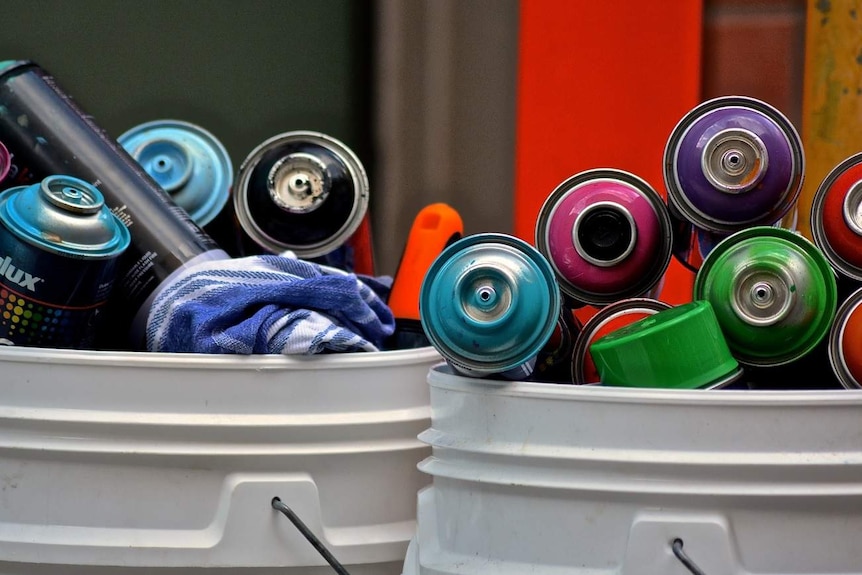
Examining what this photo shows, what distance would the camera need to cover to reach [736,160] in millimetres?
833

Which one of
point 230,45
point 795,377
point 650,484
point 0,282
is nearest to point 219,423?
point 0,282

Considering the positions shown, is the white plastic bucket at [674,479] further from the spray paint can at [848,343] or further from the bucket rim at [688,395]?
the spray paint can at [848,343]

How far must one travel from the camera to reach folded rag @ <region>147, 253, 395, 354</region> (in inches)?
35.6

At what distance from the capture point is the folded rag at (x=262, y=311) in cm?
90

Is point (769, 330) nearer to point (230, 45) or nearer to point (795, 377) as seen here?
point (795, 377)

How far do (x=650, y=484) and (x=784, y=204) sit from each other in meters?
0.28

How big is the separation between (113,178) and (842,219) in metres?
0.68

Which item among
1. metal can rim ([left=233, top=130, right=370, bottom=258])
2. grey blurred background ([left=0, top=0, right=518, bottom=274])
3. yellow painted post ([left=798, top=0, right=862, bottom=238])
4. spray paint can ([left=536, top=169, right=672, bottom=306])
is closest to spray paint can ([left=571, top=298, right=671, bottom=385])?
spray paint can ([left=536, top=169, right=672, bottom=306])

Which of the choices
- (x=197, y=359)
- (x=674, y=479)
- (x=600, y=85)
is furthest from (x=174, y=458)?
(x=600, y=85)

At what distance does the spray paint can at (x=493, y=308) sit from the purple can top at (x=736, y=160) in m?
0.16

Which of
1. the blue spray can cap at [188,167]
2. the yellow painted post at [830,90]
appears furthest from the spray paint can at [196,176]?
the yellow painted post at [830,90]

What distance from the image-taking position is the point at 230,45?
198cm

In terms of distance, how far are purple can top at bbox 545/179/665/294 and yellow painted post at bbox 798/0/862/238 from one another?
67cm

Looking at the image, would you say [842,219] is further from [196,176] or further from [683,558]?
[196,176]
